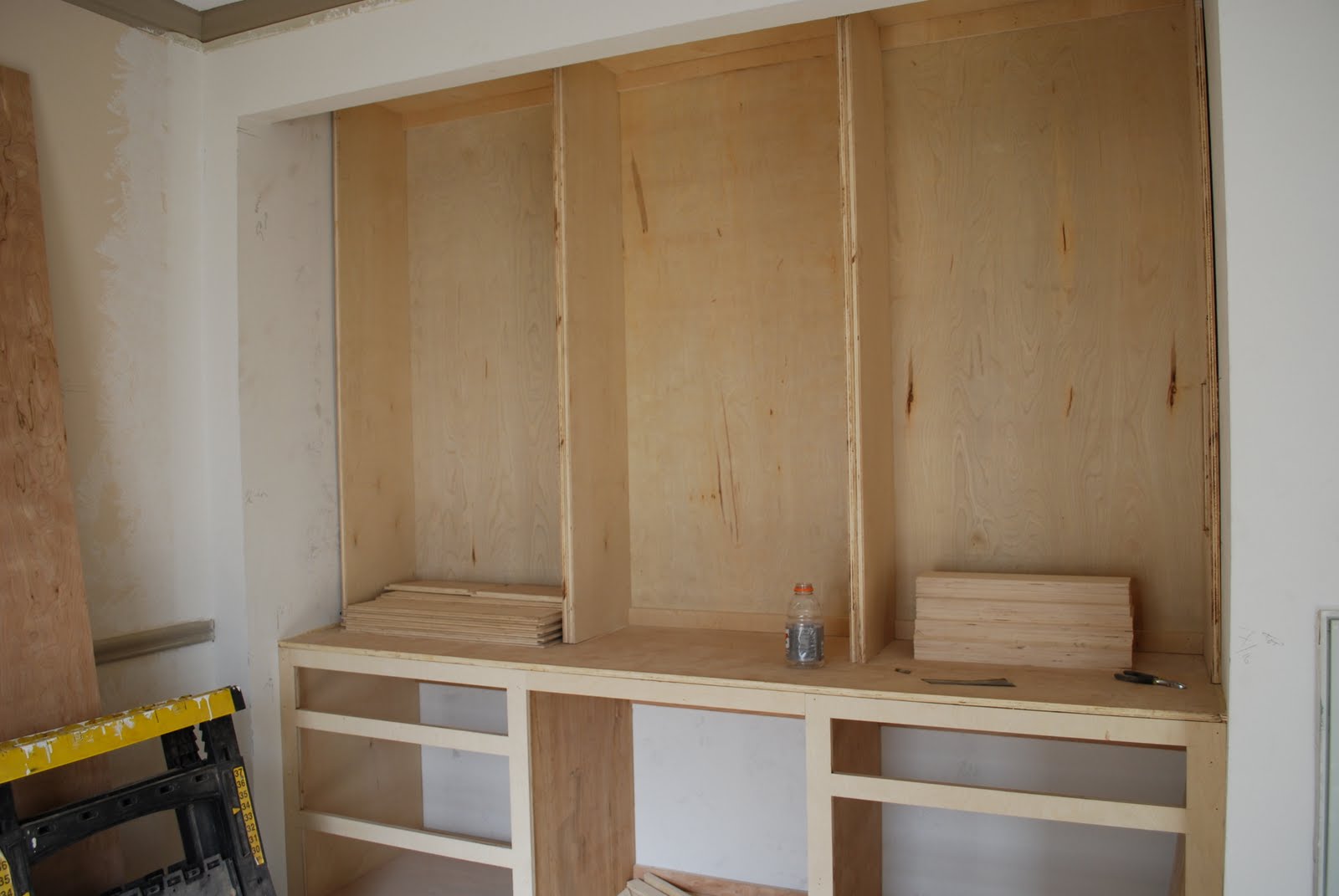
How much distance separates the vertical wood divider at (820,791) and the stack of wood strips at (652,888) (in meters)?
0.88

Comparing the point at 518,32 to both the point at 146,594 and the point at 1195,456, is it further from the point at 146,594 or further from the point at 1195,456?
the point at 1195,456

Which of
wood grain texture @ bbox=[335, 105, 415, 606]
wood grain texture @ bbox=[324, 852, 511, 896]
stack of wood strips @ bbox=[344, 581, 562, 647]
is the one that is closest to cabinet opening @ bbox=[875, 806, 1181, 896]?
stack of wood strips @ bbox=[344, 581, 562, 647]

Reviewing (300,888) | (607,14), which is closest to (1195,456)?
(607,14)

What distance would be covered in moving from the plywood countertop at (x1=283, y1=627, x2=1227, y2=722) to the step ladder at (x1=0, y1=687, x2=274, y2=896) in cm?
51

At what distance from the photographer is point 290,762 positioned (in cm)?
284

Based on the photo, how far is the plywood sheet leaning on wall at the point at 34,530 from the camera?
7.27 feet

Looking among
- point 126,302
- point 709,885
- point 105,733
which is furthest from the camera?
point 709,885

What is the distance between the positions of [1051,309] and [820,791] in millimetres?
1387

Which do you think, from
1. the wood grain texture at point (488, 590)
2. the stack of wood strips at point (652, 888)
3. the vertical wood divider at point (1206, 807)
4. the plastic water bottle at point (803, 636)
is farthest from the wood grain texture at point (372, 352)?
the vertical wood divider at point (1206, 807)

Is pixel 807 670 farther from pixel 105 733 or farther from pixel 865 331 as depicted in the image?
pixel 105 733

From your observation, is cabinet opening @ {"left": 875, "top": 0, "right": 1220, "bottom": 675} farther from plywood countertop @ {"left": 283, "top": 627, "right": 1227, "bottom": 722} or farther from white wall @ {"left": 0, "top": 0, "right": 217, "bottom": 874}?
white wall @ {"left": 0, "top": 0, "right": 217, "bottom": 874}

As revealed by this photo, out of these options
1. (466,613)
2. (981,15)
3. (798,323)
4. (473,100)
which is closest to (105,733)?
(466,613)

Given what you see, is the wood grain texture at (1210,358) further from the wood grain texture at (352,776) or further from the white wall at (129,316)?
the white wall at (129,316)

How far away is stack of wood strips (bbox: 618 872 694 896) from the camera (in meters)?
2.96
